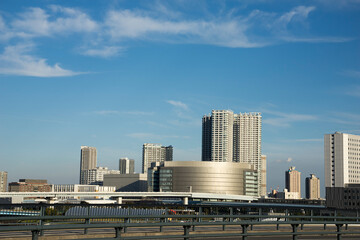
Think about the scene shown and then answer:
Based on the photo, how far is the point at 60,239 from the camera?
63.9 feet

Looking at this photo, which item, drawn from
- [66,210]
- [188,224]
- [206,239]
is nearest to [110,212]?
[66,210]

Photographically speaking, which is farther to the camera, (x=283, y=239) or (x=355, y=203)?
(x=355, y=203)

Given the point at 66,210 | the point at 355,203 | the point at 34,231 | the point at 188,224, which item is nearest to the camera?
the point at 34,231

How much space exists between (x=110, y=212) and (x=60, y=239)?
1078 centimetres

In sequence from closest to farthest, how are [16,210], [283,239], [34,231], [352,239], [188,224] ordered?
[34,231] < [188,224] < [283,239] < [352,239] < [16,210]

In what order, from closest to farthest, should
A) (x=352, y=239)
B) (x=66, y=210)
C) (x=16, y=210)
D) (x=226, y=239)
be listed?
(x=226, y=239) → (x=352, y=239) → (x=16, y=210) → (x=66, y=210)

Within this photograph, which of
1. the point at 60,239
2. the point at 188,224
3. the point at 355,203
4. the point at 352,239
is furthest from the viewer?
the point at 355,203

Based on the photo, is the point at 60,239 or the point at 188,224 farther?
the point at 60,239

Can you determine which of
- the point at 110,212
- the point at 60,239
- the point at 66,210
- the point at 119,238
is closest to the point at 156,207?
the point at 110,212

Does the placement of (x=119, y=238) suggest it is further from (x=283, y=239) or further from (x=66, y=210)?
(x=66, y=210)

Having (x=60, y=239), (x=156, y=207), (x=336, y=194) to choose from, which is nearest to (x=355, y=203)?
(x=336, y=194)

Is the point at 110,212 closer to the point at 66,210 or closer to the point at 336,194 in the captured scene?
the point at 66,210

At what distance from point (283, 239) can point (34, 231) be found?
13.5 meters

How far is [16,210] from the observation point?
27.1 meters
